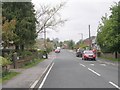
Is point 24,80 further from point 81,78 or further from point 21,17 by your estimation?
point 21,17

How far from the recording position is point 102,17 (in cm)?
7200

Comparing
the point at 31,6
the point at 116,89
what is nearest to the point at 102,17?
the point at 31,6

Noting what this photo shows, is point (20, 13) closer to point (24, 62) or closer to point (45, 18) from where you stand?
point (24, 62)

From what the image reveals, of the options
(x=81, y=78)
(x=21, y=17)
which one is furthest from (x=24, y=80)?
(x=21, y=17)

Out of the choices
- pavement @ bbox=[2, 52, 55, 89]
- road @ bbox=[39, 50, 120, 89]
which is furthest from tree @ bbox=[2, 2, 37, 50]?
pavement @ bbox=[2, 52, 55, 89]

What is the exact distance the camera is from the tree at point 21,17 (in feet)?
120

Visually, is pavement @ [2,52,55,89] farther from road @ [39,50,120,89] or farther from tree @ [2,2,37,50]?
tree @ [2,2,37,50]

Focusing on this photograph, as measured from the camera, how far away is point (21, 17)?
124 feet

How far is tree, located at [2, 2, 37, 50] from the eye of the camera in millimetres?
36688

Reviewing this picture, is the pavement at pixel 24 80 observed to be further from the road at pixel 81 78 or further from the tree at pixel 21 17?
the tree at pixel 21 17

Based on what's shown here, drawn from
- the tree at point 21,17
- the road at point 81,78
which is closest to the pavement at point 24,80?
the road at point 81,78

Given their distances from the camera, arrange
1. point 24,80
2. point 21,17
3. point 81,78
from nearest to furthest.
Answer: point 24,80, point 81,78, point 21,17

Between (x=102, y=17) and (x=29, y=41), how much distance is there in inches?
1354

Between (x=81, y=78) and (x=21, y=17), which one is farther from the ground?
(x=21, y=17)
